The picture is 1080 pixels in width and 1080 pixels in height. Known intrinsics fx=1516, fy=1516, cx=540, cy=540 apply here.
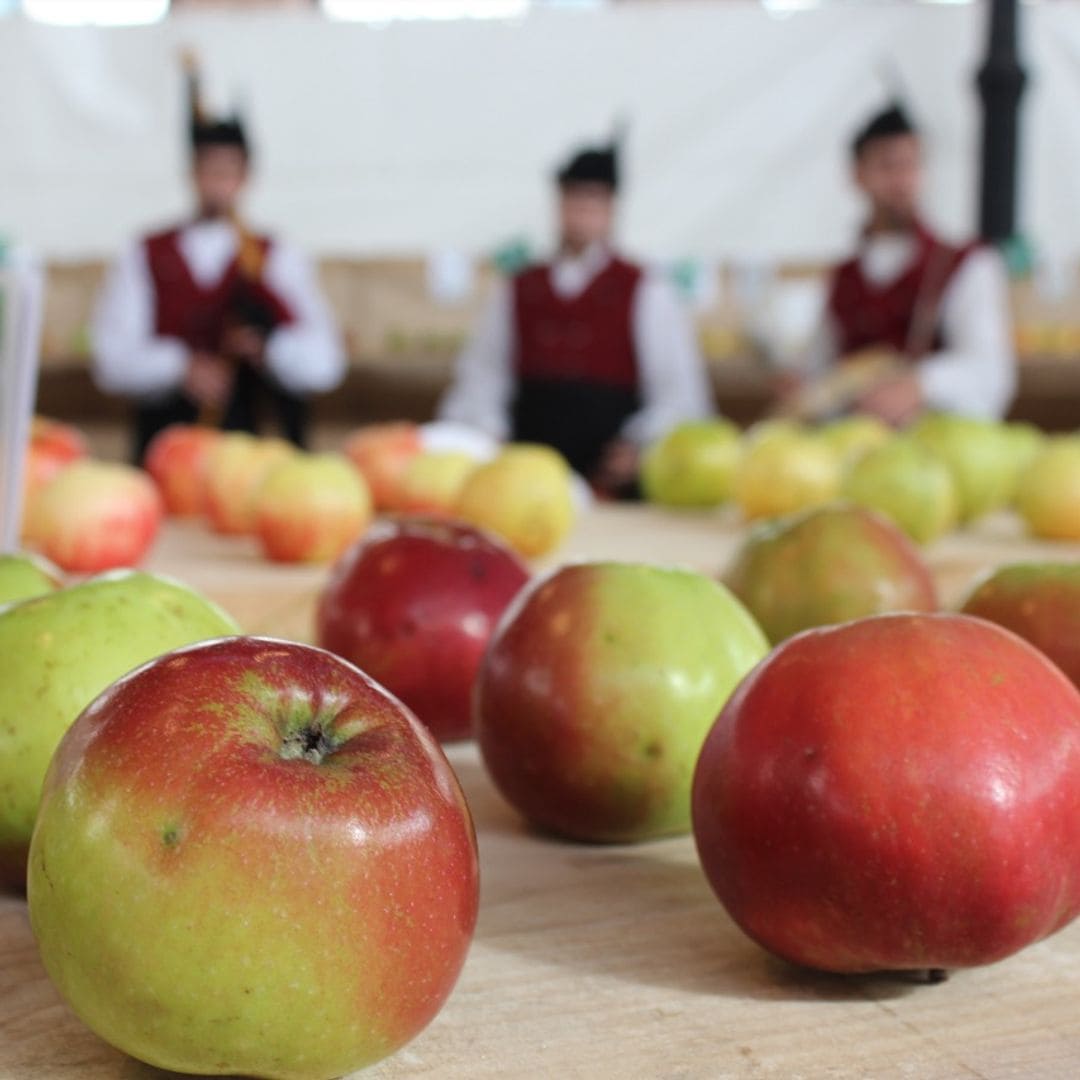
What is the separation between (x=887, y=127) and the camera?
331 cm

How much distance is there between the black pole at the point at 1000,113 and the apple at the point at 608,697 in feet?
10.8

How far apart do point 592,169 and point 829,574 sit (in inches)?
109

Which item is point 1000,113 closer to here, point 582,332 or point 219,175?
point 582,332

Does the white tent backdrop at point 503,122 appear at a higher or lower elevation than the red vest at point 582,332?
higher

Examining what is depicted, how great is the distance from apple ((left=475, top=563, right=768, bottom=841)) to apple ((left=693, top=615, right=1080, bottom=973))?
15cm

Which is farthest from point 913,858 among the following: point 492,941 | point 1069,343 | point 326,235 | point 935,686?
point 1069,343

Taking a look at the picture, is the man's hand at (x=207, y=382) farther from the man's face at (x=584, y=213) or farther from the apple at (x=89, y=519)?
the apple at (x=89, y=519)

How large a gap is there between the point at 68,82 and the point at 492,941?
386cm

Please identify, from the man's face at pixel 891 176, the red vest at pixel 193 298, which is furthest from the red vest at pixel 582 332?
the red vest at pixel 193 298

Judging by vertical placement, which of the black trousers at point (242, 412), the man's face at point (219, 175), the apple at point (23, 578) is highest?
the man's face at point (219, 175)

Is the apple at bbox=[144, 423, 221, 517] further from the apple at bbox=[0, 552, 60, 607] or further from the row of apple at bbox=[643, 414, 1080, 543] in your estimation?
the apple at bbox=[0, 552, 60, 607]

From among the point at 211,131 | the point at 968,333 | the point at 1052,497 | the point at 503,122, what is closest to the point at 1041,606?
the point at 1052,497

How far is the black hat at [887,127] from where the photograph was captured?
330cm

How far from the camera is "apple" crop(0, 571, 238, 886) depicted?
58cm
